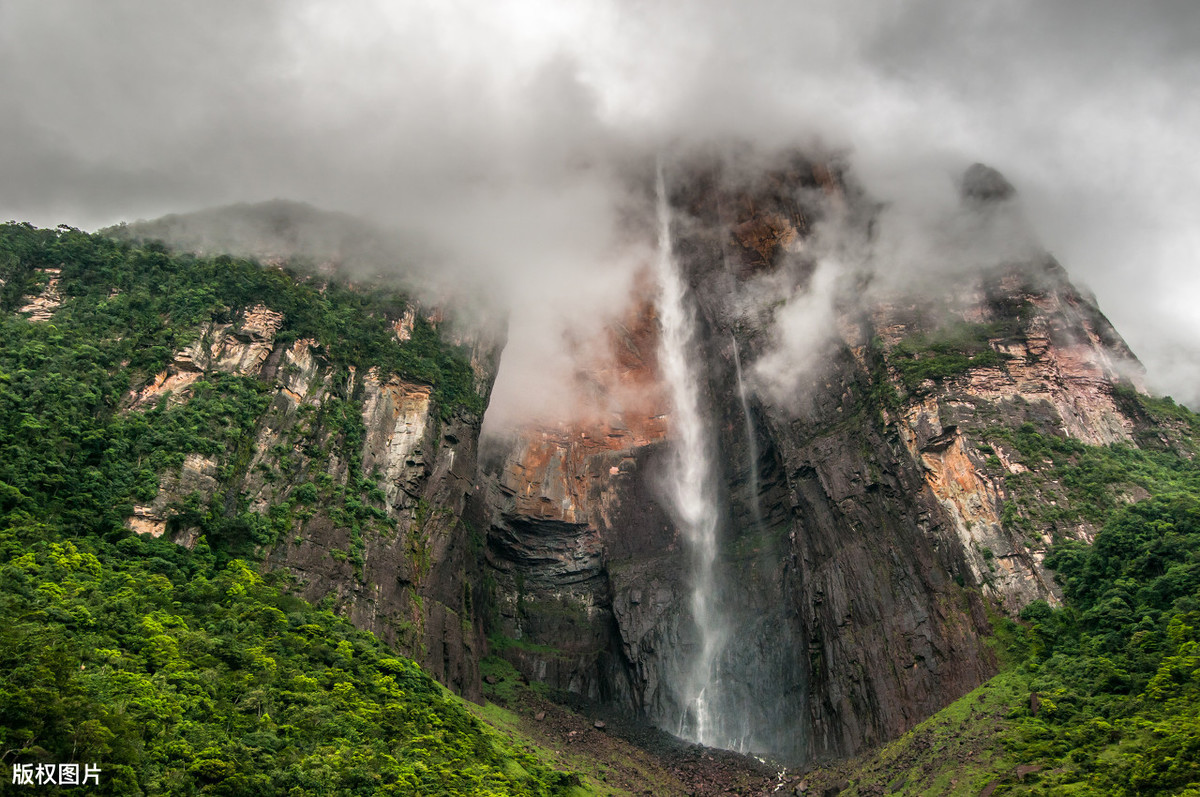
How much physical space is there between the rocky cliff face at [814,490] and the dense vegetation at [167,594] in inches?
644

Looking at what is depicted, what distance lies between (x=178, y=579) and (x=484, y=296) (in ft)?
115

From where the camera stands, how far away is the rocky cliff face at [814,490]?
125 ft

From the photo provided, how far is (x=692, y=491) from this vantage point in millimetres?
60438

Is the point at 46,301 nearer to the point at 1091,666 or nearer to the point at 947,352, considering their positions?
the point at 947,352

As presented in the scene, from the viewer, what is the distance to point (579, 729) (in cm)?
4291

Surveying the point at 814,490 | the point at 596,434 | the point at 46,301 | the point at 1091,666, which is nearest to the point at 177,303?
the point at 46,301

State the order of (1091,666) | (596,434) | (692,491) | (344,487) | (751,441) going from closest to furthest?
(1091,666), (344,487), (751,441), (692,491), (596,434)

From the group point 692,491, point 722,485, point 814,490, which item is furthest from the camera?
point 692,491

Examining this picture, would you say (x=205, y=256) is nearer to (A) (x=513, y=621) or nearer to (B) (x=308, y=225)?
(B) (x=308, y=225)

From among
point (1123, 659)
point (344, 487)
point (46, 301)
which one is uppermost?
point (46, 301)

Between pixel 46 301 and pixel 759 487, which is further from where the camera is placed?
pixel 759 487

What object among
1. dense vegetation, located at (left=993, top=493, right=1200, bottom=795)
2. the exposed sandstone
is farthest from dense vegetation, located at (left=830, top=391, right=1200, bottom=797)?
the exposed sandstone

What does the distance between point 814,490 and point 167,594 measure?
35590mm

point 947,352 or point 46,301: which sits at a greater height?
point 46,301
